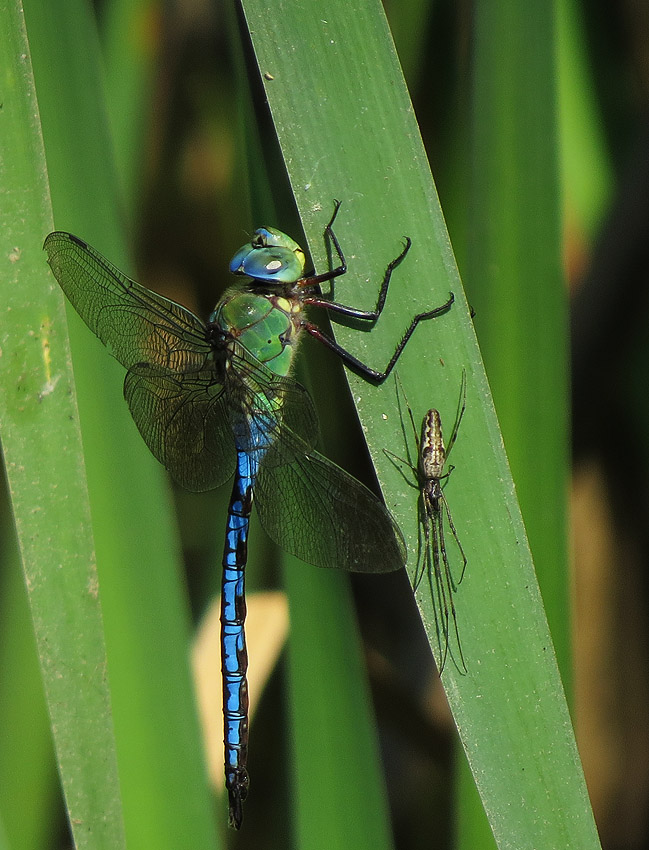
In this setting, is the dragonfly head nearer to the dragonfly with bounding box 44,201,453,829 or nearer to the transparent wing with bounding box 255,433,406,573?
the dragonfly with bounding box 44,201,453,829

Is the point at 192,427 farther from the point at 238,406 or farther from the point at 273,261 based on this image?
the point at 273,261

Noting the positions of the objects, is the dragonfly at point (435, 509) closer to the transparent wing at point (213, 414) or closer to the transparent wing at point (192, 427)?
the transparent wing at point (213, 414)

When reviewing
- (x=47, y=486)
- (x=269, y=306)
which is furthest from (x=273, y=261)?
(x=47, y=486)

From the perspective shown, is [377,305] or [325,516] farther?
[325,516]

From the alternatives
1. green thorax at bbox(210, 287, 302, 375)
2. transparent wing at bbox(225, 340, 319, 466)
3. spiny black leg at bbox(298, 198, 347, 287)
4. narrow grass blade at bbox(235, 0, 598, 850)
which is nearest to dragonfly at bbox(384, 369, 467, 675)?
narrow grass blade at bbox(235, 0, 598, 850)

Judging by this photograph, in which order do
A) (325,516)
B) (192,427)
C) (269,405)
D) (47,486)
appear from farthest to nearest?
1. (192,427)
2. (269,405)
3. (325,516)
4. (47,486)

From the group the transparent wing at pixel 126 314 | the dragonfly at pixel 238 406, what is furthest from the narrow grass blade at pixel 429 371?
the transparent wing at pixel 126 314

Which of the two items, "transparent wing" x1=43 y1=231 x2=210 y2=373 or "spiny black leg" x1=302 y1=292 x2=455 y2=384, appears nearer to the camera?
"spiny black leg" x1=302 y1=292 x2=455 y2=384

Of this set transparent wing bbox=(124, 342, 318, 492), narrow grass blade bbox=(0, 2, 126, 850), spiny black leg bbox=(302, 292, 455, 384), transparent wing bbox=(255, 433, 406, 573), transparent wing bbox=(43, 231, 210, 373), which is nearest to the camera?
narrow grass blade bbox=(0, 2, 126, 850)
